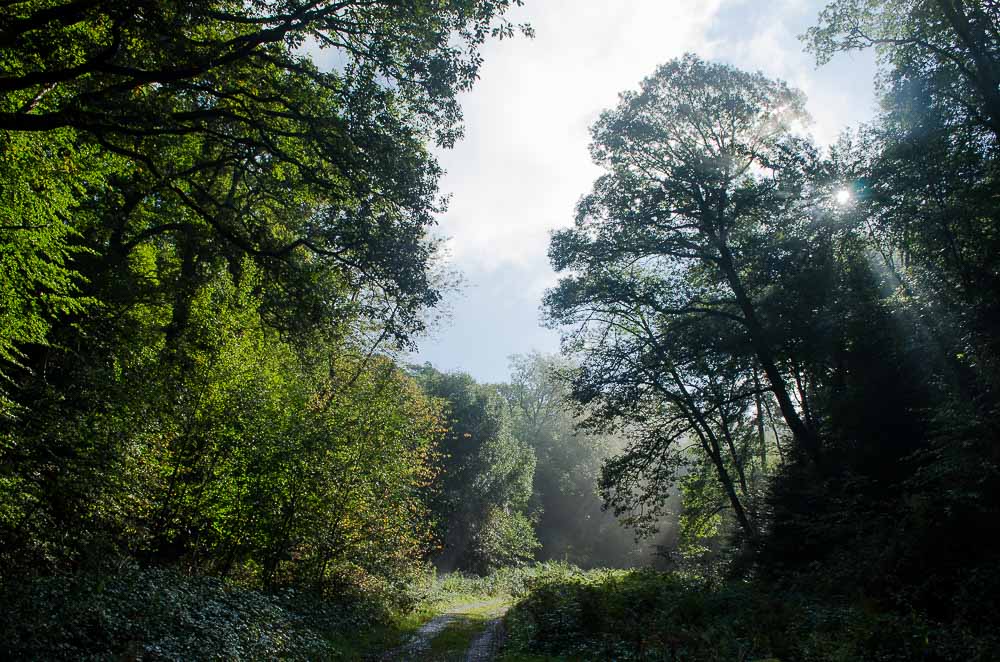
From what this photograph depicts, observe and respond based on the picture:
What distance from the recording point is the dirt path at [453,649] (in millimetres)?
11703

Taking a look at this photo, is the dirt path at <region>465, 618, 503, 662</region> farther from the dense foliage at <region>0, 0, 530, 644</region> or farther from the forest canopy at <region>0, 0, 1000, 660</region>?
the dense foliage at <region>0, 0, 530, 644</region>

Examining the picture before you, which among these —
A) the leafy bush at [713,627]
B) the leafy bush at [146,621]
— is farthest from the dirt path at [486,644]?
the leafy bush at [146,621]

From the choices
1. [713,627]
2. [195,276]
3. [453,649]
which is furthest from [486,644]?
[195,276]

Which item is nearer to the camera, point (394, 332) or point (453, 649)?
point (394, 332)

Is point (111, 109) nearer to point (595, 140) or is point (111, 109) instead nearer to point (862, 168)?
point (595, 140)

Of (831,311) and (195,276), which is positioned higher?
(831,311)

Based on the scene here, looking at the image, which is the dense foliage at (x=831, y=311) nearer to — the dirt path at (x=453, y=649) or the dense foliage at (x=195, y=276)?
the dirt path at (x=453, y=649)

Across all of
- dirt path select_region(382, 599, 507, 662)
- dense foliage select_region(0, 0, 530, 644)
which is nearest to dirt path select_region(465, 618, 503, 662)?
dirt path select_region(382, 599, 507, 662)

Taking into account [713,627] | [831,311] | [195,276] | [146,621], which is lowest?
[146,621]

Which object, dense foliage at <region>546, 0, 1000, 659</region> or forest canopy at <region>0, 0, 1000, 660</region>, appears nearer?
forest canopy at <region>0, 0, 1000, 660</region>

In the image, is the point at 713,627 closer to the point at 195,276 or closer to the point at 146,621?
the point at 146,621

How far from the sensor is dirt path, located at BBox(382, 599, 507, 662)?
11.7 m

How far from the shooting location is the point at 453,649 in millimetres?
12656

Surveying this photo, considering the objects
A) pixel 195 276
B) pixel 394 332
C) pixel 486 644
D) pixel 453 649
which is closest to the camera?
pixel 394 332
